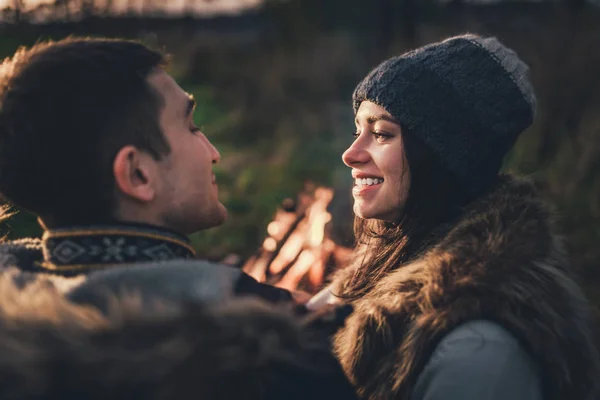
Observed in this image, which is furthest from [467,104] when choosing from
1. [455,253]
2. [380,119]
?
[455,253]

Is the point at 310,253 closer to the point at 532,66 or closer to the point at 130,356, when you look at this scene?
the point at 130,356

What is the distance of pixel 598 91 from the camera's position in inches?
344

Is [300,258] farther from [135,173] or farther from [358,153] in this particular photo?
[135,173]

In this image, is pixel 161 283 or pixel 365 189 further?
pixel 365 189

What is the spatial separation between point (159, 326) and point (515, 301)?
1.00 m

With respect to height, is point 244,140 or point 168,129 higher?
point 244,140

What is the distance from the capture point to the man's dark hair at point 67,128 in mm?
1631

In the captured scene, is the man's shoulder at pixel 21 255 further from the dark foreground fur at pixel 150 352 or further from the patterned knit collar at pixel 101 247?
the dark foreground fur at pixel 150 352

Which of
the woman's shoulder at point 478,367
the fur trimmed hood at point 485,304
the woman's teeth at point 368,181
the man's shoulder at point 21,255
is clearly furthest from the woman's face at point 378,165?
the man's shoulder at point 21,255

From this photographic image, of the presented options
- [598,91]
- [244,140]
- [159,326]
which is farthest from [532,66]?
[159,326]

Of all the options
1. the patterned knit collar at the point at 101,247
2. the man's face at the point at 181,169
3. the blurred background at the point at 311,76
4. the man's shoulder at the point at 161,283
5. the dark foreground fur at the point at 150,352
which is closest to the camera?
the dark foreground fur at the point at 150,352

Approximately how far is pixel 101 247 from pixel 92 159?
0.70 feet

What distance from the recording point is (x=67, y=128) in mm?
1626

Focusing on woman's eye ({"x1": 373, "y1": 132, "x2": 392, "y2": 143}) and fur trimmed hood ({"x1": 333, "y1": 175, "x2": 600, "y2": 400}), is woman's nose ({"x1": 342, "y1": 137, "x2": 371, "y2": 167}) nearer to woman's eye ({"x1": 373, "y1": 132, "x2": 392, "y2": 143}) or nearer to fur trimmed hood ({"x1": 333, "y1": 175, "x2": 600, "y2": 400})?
woman's eye ({"x1": 373, "y1": 132, "x2": 392, "y2": 143})
